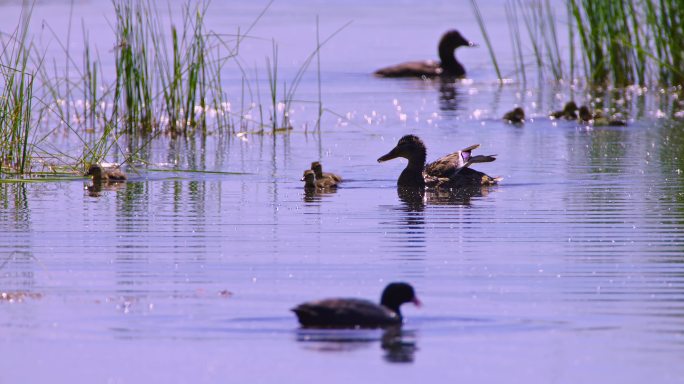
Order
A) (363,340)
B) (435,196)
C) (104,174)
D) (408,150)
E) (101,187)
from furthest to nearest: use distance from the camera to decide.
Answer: (408,150) → (104,174) → (435,196) → (101,187) → (363,340)

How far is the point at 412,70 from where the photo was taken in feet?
92.3

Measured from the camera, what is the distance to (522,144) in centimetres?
1814

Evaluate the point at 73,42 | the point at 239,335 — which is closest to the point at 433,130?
the point at 239,335

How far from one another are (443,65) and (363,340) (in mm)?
21935

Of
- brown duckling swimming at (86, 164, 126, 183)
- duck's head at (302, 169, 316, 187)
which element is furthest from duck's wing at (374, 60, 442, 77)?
duck's head at (302, 169, 316, 187)

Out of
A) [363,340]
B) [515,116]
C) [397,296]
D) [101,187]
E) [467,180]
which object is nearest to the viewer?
[363,340]

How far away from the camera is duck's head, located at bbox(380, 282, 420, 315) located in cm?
786

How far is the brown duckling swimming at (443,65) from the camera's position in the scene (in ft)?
92.2

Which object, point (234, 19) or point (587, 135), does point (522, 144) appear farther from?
point (234, 19)

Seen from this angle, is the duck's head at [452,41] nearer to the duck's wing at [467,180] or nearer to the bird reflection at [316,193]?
the duck's wing at [467,180]

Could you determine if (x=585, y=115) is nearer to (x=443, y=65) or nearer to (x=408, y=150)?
(x=408, y=150)

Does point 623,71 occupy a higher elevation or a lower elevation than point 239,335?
higher

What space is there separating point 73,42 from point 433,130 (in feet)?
50.8

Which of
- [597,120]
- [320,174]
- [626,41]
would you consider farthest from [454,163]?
[626,41]
